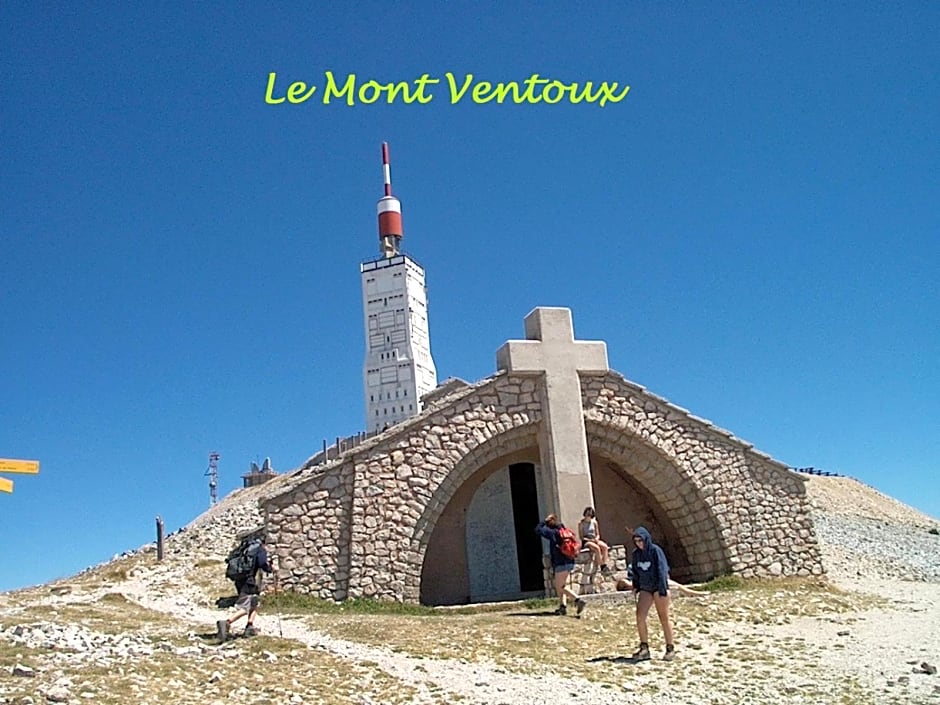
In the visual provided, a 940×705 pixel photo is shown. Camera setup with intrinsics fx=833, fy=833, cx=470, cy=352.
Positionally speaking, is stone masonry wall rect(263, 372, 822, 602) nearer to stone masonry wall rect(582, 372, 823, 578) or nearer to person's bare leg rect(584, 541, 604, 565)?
stone masonry wall rect(582, 372, 823, 578)

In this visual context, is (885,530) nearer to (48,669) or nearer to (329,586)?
(329,586)

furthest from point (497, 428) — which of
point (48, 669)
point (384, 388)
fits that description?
point (384, 388)

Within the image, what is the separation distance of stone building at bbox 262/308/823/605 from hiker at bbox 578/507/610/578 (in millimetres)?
510

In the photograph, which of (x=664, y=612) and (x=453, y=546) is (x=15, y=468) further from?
(x=453, y=546)

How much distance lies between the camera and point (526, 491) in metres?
17.9

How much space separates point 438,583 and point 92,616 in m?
7.06

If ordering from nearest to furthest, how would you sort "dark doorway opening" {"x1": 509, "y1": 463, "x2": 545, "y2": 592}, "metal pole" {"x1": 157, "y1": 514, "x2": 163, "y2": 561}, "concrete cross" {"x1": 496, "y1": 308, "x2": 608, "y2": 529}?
"concrete cross" {"x1": 496, "y1": 308, "x2": 608, "y2": 529}
"dark doorway opening" {"x1": 509, "y1": 463, "x2": 545, "y2": 592}
"metal pole" {"x1": 157, "y1": 514, "x2": 163, "y2": 561}

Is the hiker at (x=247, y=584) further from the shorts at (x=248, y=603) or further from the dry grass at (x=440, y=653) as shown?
the dry grass at (x=440, y=653)

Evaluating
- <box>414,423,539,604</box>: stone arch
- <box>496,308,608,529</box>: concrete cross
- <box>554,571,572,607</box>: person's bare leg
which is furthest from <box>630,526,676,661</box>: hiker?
<box>414,423,539,604</box>: stone arch

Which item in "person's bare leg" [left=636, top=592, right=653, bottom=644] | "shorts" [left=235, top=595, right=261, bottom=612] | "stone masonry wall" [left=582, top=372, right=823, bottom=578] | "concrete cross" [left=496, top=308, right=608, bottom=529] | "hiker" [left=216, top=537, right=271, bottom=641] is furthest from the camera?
"stone masonry wall" [left=582, top=372, right=823, bottom=578]

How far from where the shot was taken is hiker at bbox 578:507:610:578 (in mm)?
14781

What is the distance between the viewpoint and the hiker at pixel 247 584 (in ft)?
34.9

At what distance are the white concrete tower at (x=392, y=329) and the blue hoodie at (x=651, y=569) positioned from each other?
6160 centimetres

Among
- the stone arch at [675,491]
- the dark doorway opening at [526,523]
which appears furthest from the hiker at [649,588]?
the dark doorway opening at [526,523]
